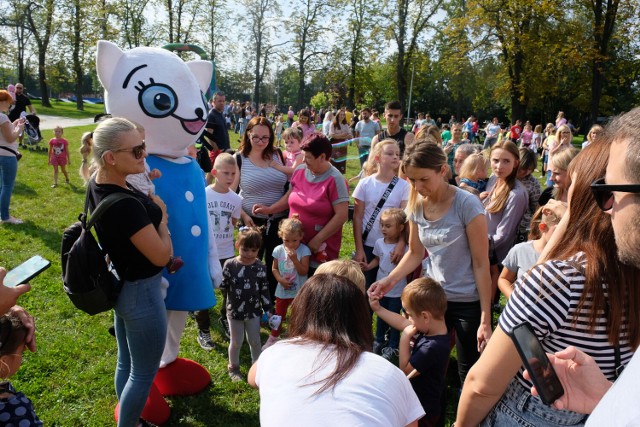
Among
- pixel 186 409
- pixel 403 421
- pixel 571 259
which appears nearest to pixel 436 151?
pixel 571 259

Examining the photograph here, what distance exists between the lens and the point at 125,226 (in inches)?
90.5

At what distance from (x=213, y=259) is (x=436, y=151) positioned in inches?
71.7

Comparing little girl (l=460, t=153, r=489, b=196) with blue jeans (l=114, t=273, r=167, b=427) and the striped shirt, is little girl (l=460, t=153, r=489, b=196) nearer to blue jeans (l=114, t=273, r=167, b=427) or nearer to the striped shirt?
the striped shirt

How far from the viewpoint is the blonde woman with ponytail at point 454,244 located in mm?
2844

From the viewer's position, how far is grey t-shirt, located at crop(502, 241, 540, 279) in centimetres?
307

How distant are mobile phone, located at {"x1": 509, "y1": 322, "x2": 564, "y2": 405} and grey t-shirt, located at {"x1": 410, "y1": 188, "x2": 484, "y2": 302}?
1700mm

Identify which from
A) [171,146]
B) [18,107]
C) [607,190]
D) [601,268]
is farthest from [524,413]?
[18,107]

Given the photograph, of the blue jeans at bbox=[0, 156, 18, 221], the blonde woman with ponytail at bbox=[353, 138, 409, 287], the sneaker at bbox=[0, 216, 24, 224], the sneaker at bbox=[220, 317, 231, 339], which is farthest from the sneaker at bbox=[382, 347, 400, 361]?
the sneaker at bbox=[0, 216, 24, 224]

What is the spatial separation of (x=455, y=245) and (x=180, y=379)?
2231 mm

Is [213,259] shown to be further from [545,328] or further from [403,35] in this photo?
[403,35]

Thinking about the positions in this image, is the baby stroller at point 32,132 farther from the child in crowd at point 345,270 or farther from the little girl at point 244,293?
the child in crowd at point 345,270

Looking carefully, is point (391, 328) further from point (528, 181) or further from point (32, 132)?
point (32, 132)

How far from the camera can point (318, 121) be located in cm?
2645

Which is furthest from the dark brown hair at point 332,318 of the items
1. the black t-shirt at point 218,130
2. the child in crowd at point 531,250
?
the black t-shirt at point 218,130
